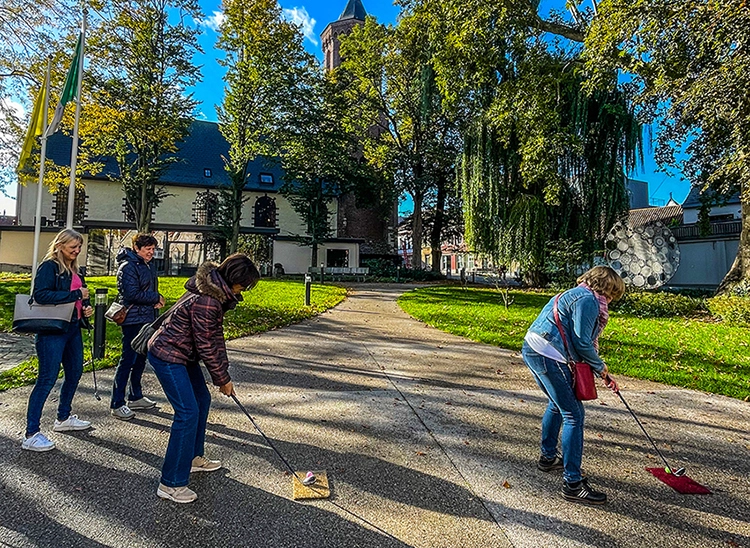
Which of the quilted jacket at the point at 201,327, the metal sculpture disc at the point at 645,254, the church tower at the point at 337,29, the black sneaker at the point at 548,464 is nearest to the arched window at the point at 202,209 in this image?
the church tower at the point at 337,29

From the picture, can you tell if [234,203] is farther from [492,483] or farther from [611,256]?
[492,483]

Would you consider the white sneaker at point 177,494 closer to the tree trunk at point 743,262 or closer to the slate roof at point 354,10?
the tree trunk at point 743,262

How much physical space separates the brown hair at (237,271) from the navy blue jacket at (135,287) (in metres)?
1.89

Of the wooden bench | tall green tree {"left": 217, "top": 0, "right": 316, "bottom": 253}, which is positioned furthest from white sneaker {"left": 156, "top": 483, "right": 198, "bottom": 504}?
tall green tree {"left": 217, "top": 0, "right": 316, "bottom": 253}

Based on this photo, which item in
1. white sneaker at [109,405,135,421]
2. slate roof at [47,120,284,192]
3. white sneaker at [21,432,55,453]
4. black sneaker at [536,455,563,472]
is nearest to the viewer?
black sneaker at [536,455,563,472]

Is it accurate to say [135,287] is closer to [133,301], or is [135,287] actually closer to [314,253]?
[133,301]

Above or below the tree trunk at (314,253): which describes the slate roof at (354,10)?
above

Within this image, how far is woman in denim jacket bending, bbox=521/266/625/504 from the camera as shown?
2809 mm

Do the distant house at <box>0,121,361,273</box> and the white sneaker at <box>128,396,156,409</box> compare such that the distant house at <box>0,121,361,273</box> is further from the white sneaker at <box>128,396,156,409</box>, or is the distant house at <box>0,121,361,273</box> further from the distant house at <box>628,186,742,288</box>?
the white sneaker at <box>128,396,156,409</box>

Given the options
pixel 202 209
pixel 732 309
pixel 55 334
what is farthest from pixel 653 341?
pixel 202 209

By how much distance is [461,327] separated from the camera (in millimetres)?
9805

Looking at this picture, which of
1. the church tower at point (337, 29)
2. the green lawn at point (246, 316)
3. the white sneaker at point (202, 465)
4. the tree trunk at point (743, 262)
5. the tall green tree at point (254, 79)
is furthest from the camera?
the church tower at point (337, 29)

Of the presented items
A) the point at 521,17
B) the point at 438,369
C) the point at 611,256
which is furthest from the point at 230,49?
the point at 438,369

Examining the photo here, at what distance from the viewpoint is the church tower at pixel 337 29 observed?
46781 mm
